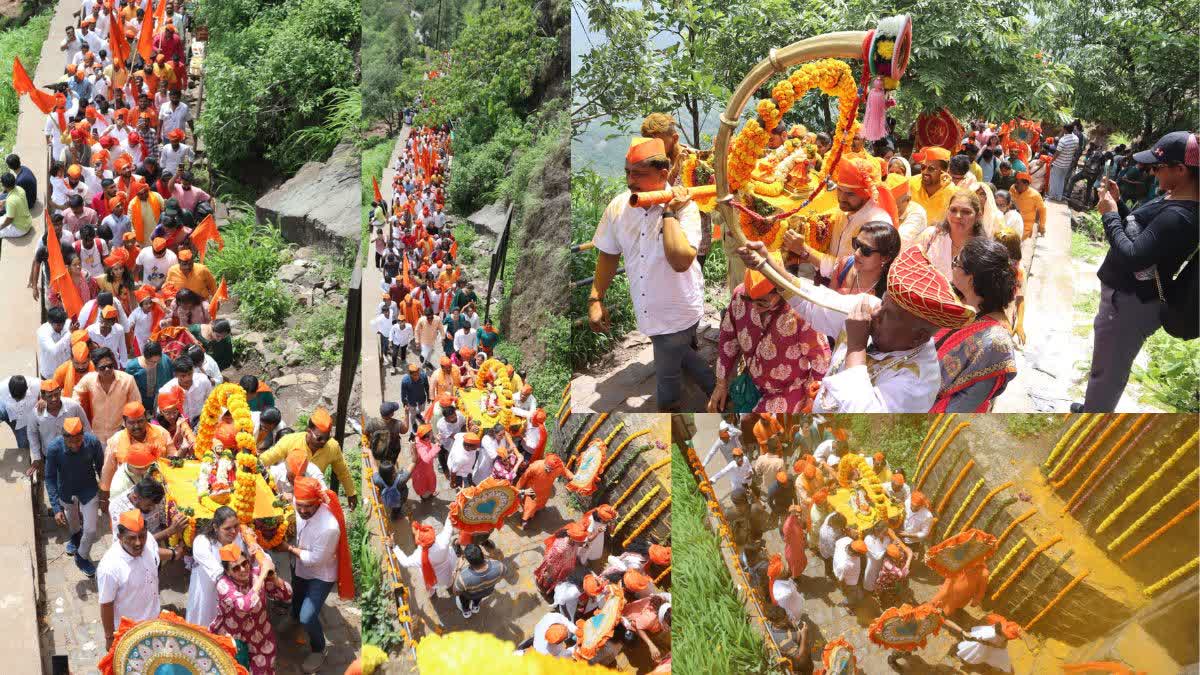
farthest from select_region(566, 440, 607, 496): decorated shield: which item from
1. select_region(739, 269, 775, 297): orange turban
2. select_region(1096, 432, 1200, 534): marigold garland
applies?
select_region(1096, 432, 1200, 534): marigold garland

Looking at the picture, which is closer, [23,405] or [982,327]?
[982,327]

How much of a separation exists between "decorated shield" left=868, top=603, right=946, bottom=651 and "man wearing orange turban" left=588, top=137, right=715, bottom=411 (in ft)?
3.53

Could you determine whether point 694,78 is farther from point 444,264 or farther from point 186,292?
point 186,292

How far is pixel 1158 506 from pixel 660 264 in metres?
1.92

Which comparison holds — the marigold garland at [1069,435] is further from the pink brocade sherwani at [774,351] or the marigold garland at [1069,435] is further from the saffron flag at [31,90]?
the saffron flag at [31,90]

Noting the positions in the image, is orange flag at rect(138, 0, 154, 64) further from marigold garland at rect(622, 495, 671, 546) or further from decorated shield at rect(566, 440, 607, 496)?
marigold garland at rect(622, 495, 671, 546)

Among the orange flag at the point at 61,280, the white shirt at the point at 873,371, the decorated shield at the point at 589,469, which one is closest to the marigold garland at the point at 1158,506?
the white shirt at the point at 873,371

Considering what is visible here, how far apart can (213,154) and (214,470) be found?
13.8 ft

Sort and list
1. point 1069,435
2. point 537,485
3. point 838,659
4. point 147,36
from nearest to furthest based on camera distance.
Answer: point 1069,435 → point 838,659 → point 537,485 → point 147,36

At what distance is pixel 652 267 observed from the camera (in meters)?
4.07

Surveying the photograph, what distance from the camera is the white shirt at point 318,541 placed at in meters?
5.88

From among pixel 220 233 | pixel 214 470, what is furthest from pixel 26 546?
pixel 220 233

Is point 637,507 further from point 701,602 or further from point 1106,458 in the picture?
point 1106,458

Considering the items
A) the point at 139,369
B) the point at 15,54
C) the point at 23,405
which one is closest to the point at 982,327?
the point at 139,369
